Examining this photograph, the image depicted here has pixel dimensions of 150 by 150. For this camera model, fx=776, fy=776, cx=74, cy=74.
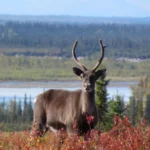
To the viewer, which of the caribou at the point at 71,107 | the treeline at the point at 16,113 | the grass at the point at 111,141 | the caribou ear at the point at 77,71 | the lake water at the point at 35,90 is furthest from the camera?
the lake water at the point at 35,90

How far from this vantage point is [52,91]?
1394 cm

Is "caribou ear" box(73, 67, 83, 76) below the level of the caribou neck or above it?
above

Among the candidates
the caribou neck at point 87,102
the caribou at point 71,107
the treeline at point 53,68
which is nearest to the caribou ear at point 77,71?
the caribou at point 71,107

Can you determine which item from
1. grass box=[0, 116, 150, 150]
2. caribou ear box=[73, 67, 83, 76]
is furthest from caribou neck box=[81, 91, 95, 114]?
grass box=[0, 116, 150, 150]

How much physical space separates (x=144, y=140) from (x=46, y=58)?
191 metres

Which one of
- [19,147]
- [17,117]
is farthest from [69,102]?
[17,117]

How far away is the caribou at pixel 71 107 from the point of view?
488 inches

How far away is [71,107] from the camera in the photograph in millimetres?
12883

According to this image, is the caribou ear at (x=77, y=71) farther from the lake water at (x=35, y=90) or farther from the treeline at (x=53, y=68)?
the treeline at (x=53, y=68)

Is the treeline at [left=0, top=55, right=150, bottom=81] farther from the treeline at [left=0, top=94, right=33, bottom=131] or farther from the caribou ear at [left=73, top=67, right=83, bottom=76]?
the caribou ear at [left=73, top=67, right=83, bottom=76]

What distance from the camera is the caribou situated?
40.7ft

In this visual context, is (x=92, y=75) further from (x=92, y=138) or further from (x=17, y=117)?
(x=17, y=117)

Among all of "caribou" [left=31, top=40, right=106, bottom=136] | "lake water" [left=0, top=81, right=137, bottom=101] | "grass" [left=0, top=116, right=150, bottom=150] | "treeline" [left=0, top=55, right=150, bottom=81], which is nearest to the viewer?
"grass" [left=0, top=116, right=150, bottom=150]

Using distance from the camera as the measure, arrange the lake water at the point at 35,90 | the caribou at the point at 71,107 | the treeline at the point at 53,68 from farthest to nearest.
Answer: the treeline at the point at 53,68
the lake water at the point at 35,90
the caribou at the point at 71,107
